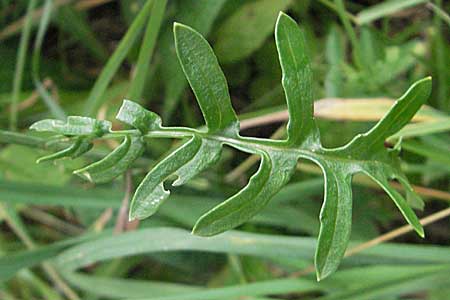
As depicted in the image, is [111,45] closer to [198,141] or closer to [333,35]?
[333,35]

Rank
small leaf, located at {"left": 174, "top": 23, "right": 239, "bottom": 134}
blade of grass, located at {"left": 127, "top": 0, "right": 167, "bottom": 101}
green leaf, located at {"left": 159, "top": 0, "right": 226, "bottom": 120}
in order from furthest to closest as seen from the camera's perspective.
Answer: green leaf, located at {"left": 159, "top": 0, "right": 226, "bottom": 120} < blade of grass, located at {"left": 127, "top": 0, "right": 167, "bottom": 101} < small leaf, located at {"left": 174, "top": 23, "right": 239, "bottom": 134}

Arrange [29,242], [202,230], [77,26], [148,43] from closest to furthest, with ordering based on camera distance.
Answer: [202,230] → [148,43] → [29,242] → [77,26]

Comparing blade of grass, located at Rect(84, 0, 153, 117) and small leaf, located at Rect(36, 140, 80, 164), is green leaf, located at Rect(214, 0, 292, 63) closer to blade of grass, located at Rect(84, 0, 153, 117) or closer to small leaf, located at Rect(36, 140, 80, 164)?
blade of grass, located at Rect(84, 0, 153, 117)

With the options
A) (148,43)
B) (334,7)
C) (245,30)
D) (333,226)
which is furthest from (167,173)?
(245,30)

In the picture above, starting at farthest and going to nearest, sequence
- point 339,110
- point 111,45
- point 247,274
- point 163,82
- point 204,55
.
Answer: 1. point 111,45
2. point 163,82
3. point 247,274
4. point 339,110
5. point 204,55

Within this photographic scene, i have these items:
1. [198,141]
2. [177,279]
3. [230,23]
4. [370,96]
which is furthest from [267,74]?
[198,141]

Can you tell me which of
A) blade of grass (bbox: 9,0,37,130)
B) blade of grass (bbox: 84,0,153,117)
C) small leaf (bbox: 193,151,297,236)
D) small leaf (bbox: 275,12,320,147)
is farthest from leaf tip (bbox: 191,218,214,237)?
blade of grass (bbox: 9,0,37,130)

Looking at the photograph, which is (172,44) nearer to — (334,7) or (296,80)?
(334,7)
